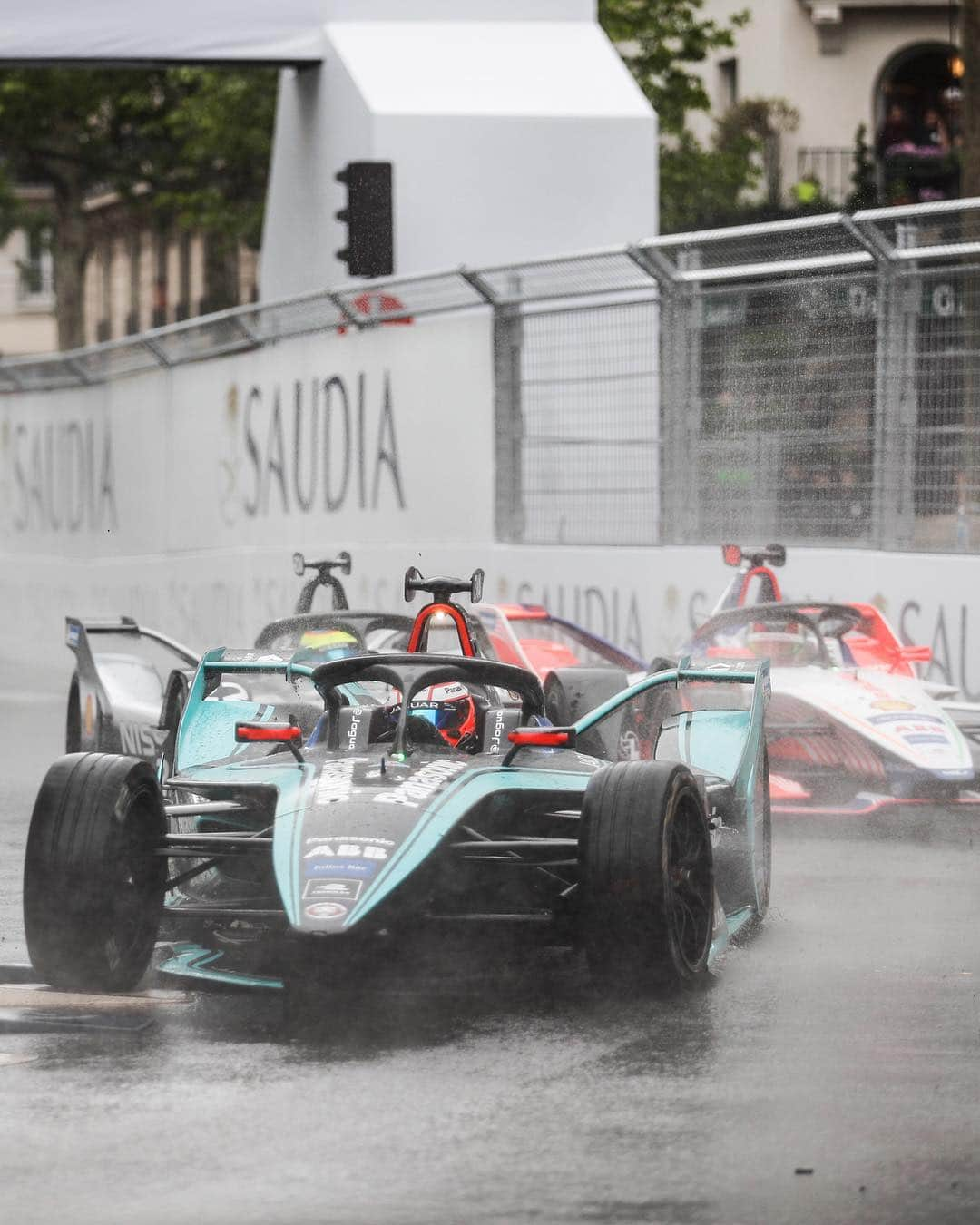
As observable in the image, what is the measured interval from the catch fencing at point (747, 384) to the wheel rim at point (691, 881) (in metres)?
5.93

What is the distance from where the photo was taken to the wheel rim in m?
6.59

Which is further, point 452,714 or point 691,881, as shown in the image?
point 452,714

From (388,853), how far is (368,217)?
12621 mm

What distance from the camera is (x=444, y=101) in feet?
65.2

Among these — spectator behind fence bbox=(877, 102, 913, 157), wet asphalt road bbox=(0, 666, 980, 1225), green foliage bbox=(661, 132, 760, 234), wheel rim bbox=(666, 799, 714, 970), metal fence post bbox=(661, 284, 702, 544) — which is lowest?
wet asphalt road bbox=(0, 666, 980, 1225)

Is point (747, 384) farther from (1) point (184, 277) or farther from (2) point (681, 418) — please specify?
(1) point (184, 277)

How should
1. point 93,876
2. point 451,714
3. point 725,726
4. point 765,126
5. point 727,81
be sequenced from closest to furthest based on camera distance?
point 93,876
point 451,714
point 725,726
point 765,126
point 727,81

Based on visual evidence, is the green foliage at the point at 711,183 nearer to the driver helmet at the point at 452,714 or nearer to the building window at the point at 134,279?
the driver helmet at the point at 452,714

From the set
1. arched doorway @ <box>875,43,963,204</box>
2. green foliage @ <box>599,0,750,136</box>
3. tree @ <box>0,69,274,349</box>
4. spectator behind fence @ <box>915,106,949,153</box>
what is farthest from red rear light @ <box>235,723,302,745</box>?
spectator behind fence @ <box>915,106,949,153</box>

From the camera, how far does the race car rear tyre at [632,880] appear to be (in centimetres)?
630

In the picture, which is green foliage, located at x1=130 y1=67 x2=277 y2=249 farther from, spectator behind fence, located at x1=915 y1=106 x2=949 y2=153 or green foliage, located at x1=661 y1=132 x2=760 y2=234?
spectator behind fence, located at x1=915 y1=106 x2=949 y2=153

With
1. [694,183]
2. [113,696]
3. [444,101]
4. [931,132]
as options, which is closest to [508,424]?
[444,101]

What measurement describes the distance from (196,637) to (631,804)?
13.1m

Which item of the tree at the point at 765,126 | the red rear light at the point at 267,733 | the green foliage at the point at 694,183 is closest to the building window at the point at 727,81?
the tree at the point at 765,126
